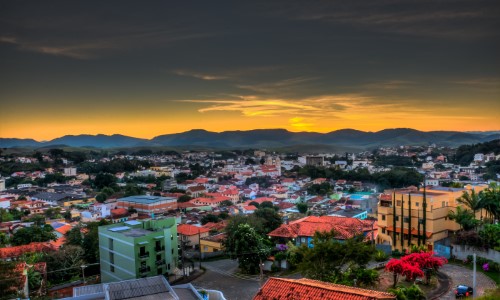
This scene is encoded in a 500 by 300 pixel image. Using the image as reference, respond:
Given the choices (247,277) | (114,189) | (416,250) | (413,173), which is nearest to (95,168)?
(114,189)

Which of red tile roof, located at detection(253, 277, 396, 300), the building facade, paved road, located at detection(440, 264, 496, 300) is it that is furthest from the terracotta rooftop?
the building facade

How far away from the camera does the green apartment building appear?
24.9 metres

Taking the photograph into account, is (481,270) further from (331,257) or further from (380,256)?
(331,257)

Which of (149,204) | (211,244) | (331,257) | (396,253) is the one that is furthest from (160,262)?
(149,204)

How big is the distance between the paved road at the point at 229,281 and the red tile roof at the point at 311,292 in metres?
7.42

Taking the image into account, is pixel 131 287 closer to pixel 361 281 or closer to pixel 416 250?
pixel 361 281

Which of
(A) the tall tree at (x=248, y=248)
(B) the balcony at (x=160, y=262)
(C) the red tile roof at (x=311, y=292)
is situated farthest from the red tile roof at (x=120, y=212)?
(C) the red tile roof at (x=311, y=292)

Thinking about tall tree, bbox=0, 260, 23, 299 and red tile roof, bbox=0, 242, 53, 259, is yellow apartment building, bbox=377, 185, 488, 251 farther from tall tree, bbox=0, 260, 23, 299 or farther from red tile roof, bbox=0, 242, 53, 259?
red tile roof, bbox=0, 242, 53, 259

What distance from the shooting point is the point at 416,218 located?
2434 centimetres

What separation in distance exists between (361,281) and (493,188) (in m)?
11.5

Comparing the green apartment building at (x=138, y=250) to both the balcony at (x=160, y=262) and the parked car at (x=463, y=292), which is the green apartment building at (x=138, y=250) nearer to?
the balcony at (x=160, y=262)

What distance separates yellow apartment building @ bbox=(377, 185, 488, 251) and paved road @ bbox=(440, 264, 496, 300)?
7.97 ft

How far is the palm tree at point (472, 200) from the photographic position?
23.8 meters

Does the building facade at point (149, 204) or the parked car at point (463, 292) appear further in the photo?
the building facade at point (149, 204)
